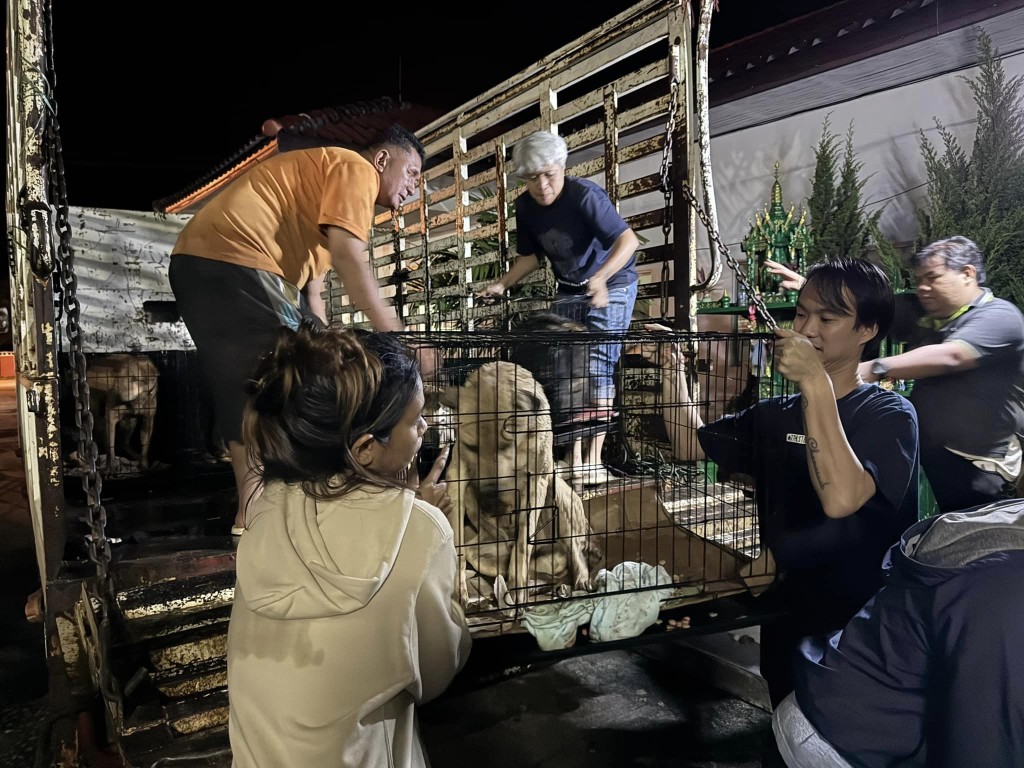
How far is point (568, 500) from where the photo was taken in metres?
2.18

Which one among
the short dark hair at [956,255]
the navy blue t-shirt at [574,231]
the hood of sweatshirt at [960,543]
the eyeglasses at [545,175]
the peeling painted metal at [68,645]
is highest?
the eyeglasses at [545,175]

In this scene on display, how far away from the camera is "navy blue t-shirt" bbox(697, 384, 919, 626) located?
1.70m

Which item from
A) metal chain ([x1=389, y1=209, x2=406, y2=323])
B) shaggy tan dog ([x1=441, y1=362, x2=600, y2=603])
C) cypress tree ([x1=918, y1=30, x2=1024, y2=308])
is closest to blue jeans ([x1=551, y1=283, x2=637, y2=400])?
shaggy tan dog ([x1=441, y1=362, x2=600, y2=603])

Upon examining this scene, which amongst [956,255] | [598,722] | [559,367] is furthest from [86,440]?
[956,255]

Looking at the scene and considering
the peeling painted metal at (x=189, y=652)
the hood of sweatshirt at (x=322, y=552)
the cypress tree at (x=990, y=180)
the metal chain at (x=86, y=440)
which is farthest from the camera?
the cypress tree at (x=990, y=180)

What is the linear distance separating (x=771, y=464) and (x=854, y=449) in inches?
9.6

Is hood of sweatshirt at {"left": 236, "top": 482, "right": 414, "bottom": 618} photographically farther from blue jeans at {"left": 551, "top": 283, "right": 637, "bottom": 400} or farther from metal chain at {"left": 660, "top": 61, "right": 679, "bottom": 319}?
metal chain at {"left": 660, "top": 61, "right": 679, "bottom": 319}

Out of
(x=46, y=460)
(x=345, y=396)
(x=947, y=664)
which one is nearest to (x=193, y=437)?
(x=46, y=460)

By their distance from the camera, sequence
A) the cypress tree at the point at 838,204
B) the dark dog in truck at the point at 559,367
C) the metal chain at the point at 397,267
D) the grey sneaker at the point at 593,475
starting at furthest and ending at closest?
the metal chain at the point at 397,267 < the cypress tree at the point at 838,204 < the grey sneaker at the point at 593,475 < the dark dog in truck at the point at 559,367

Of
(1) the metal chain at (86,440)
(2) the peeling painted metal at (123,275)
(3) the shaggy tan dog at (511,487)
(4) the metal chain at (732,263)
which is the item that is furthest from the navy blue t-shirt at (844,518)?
(2) the peeling painted metal at (123,275)

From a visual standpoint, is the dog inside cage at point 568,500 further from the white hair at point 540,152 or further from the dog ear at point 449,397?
the white hair at point 540,152

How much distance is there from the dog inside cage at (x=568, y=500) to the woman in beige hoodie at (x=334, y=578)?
46cm

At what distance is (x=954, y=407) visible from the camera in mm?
2096

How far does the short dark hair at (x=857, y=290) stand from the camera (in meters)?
1.74
